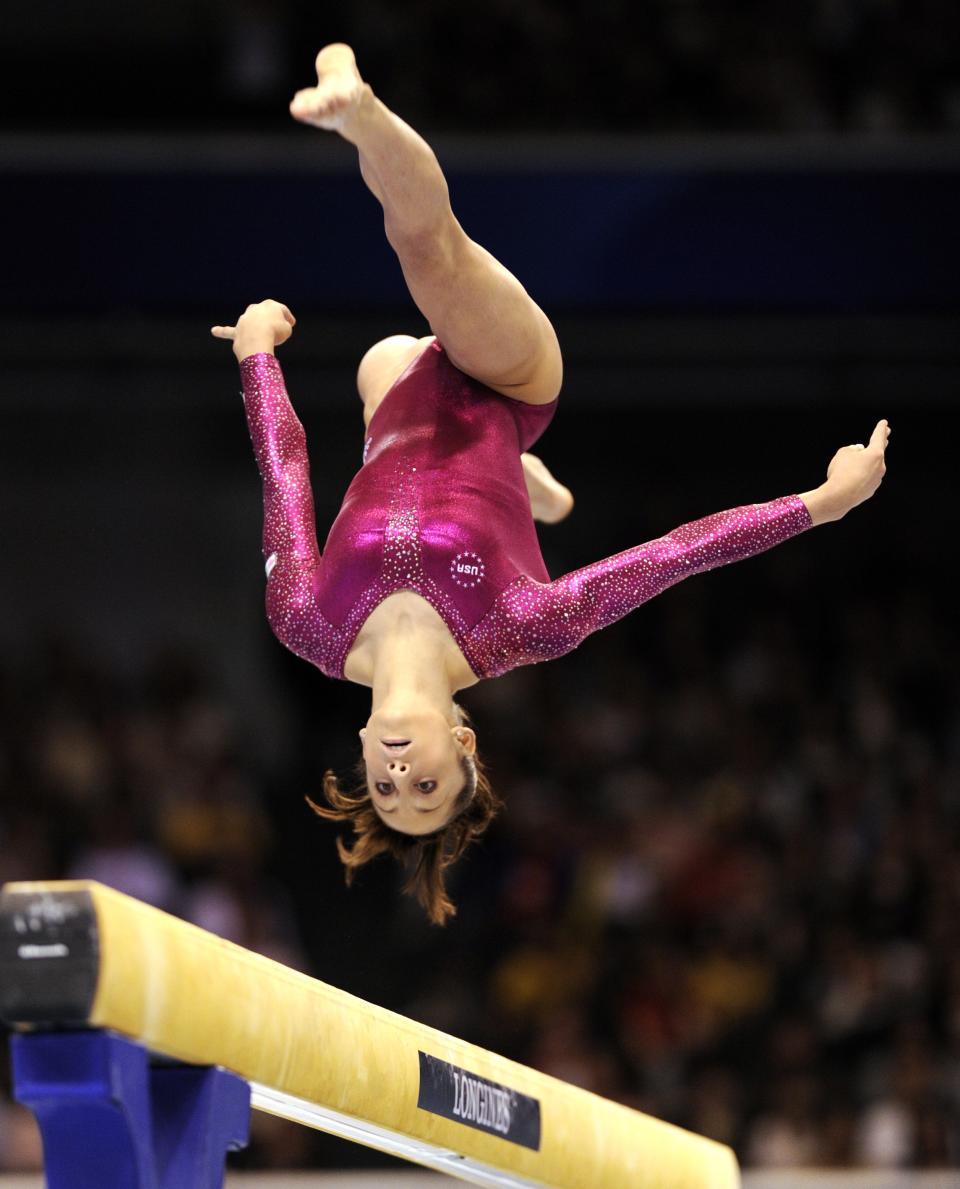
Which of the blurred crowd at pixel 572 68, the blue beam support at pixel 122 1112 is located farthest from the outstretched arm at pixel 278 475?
the blurred crowd at pixel 572 68

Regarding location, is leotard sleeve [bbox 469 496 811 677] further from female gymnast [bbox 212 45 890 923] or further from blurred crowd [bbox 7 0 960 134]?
blurred crowd [bbox 7 0 960 134]

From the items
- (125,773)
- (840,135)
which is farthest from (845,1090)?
(840,135)

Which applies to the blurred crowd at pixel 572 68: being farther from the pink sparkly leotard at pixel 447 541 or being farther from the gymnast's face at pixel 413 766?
the gymnast's face at pixel 413 766

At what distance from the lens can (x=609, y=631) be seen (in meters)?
9.43

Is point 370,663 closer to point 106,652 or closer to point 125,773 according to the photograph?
point 125,773

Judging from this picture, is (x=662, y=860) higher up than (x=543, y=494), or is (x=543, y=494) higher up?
(x=662, y=860)

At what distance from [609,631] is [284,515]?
5.79m

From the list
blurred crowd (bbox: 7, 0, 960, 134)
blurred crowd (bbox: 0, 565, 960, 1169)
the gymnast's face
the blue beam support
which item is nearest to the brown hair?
the gymnast's face

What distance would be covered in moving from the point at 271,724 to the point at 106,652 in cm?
101

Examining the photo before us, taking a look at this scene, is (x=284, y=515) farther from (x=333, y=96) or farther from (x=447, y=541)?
(x=333, y=96)

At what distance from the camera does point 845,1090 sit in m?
6.96

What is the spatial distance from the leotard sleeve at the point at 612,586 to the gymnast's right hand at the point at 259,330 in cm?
78

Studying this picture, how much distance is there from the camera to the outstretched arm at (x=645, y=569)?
3504 mm

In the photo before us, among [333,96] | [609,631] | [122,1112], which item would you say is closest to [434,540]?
[333,96]
